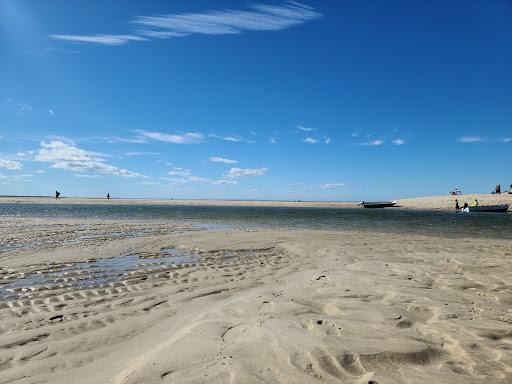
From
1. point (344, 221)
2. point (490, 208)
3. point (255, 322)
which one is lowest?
point (255, 322)

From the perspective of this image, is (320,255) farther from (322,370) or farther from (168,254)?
(322,370)

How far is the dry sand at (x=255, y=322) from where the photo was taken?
3602 millimetres

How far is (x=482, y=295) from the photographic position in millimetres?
6516

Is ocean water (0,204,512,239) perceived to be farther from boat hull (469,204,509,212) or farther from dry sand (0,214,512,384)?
dry sand (0,214,512,384)

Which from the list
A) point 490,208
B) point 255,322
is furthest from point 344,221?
Result: point 490,208

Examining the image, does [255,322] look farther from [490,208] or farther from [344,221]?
[490,208]

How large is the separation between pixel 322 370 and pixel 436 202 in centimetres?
8314

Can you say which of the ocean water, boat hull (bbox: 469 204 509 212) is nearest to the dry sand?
the ocean water

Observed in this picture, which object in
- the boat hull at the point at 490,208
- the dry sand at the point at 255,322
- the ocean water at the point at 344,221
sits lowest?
the dry sand at the point at 255,322

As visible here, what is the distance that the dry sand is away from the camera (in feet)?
11.8

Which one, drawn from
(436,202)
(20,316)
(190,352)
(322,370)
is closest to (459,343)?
(322,370)

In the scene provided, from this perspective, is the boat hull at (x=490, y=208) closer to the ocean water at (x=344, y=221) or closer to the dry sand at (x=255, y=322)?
the ocean water at (x=344, y=221)

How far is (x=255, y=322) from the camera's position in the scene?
4891 mm

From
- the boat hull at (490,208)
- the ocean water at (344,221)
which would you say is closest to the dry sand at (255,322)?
the ocean water at (344,221)
